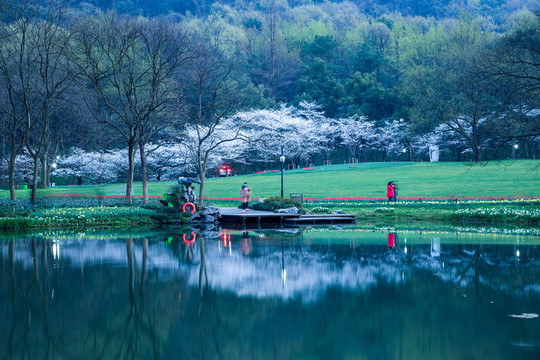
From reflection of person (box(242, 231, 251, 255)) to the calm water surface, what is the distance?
1.07ft

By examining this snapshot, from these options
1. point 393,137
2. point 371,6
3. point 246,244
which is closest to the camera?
point 246,244

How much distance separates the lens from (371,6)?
451 ft

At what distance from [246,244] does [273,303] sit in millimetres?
9947

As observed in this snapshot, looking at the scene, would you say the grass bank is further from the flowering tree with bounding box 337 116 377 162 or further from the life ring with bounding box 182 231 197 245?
the flowering tree with bounding box 337 116 377 162

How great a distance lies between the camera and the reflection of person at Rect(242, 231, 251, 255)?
→ 59.7ft

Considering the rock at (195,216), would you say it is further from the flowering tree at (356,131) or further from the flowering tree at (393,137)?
the flowering tree at (356,131)

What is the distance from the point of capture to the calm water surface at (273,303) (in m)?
8.05

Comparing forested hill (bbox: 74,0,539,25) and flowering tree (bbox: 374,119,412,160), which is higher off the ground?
forested hill (bbox: 74,0,539,25)

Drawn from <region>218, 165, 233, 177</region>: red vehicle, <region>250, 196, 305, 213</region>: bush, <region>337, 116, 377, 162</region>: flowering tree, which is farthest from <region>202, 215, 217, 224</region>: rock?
<region>337, 116, 377, 162</region>: flowering tree

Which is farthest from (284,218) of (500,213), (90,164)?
(90,164)

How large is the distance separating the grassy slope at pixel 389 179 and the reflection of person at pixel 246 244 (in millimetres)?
20401

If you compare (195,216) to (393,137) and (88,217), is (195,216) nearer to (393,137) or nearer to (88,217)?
(88,217)

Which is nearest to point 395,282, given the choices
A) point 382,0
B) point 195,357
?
point 195,357

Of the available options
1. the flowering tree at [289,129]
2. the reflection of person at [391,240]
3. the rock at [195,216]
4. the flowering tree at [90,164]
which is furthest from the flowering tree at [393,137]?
the reflection of person at [391,240]
